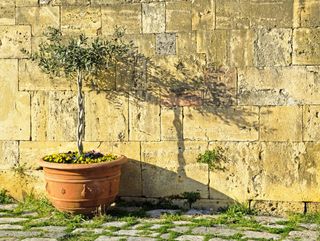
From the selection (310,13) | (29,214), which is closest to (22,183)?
(29,214)

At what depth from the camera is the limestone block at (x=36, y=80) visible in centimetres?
704

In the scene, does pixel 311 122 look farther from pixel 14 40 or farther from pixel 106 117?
pixel 14 40

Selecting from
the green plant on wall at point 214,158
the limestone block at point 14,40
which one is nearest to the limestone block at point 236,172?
the green plant on wall at point 214,158

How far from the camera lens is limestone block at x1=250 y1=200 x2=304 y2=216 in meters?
6.53

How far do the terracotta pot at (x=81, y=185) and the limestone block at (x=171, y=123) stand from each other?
708 mm

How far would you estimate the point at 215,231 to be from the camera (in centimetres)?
584

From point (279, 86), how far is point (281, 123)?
41 cm

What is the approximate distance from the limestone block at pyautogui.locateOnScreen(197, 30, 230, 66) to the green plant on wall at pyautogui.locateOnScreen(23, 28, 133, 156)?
814 millimetres

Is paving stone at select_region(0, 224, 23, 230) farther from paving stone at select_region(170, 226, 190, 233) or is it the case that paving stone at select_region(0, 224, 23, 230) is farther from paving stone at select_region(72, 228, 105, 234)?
paving stone at select_region(170, 226, 190, 233)

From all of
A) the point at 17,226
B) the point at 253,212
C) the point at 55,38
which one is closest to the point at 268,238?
the point at 253,212

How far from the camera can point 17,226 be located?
6.09m

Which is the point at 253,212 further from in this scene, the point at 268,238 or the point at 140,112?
the point at 140,112

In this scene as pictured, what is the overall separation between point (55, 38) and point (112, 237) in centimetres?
237

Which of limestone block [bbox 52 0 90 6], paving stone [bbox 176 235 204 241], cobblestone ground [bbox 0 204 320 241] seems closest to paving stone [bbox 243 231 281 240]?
cobblestone ground [bbox 0 204 320 241]
